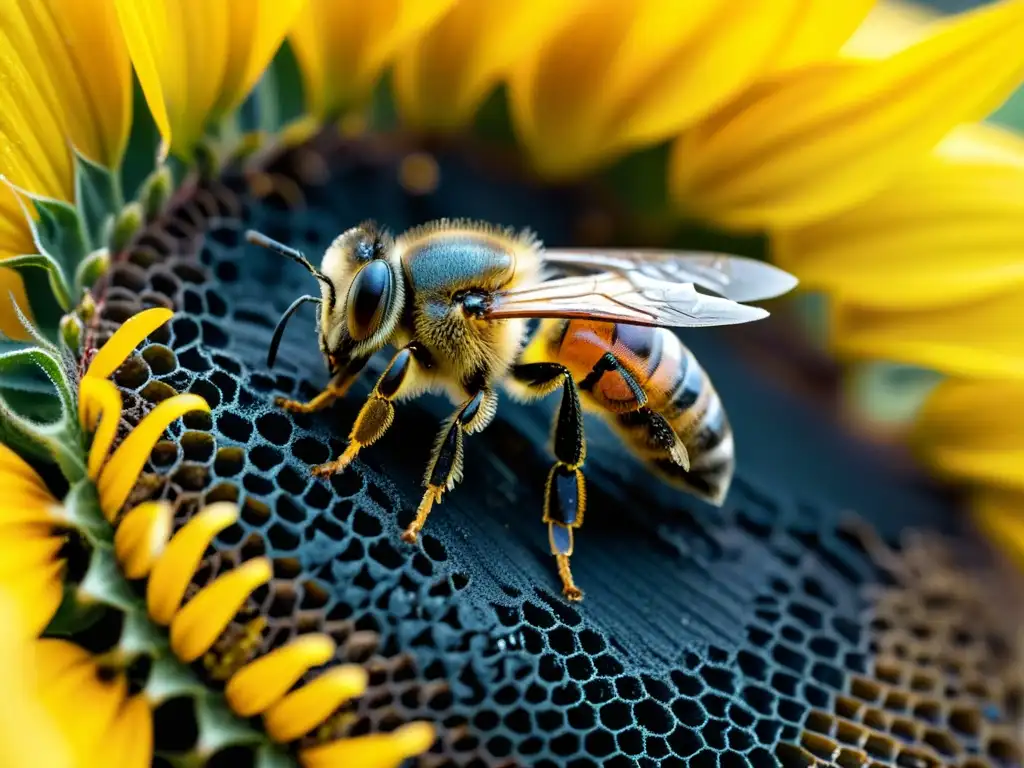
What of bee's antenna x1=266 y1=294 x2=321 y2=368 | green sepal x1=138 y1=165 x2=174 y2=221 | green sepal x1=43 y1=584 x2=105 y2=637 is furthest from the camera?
green sepal x1=138 y1=165 x2=174 y2=221

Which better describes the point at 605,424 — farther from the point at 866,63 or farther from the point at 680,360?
the point at 866,63

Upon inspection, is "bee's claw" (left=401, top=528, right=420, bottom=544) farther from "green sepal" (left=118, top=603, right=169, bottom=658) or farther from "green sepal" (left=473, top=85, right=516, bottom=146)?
"green sepal" (left=473, top=85, right=516, bottom=146)

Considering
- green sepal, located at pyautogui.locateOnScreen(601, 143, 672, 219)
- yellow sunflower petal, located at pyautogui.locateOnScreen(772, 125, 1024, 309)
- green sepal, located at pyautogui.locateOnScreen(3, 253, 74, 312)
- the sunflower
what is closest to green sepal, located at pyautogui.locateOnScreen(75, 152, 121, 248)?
the sunflower

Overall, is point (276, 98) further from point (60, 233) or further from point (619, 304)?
point (619, 304)

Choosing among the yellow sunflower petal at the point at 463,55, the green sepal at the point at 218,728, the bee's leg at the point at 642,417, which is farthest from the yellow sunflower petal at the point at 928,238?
the green sepal at the point at 218,728

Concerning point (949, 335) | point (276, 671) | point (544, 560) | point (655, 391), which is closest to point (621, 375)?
point (655, 391)

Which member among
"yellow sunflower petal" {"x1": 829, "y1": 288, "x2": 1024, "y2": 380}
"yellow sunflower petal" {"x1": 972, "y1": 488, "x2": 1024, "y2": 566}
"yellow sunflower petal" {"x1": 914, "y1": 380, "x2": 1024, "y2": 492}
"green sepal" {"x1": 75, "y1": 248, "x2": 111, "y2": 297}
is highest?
"yellow sunflower petal" {"x1": 829, "y1": 288, "x2": 1024, "y2": 380}

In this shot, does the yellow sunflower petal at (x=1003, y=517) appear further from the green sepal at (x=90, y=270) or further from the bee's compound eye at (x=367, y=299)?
the green sepal at (x=90, y=270)
